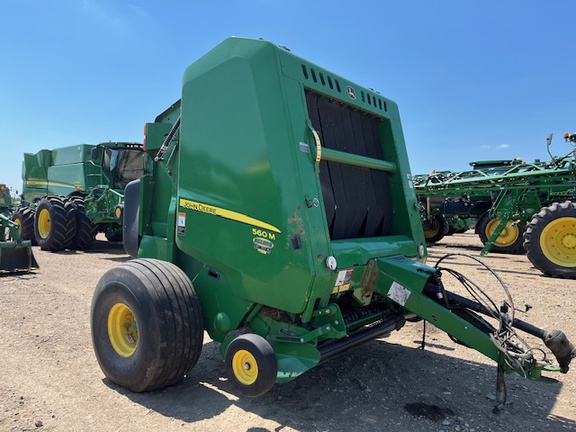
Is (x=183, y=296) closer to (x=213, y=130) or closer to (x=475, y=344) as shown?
(x=213, y=130)

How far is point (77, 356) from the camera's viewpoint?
3.85 metres

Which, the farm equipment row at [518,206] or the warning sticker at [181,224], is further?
the farm equipment row at [518,206]

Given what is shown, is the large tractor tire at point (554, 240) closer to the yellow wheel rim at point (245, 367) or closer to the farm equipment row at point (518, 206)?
the farm equipment row at point (518, 206)

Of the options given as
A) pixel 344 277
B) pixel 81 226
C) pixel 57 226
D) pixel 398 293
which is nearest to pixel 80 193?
pixel 81 226

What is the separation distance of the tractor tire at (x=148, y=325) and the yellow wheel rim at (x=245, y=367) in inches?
17.3

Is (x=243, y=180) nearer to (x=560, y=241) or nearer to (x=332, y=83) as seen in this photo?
(x=332, y=83)

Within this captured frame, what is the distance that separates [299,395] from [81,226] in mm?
9831

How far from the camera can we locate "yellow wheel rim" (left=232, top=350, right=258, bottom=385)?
2.61m

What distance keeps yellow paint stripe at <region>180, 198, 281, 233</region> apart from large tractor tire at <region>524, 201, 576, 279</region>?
7.31m

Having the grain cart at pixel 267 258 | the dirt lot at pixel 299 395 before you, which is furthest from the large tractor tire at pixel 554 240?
the grain cart at pixel 267 258

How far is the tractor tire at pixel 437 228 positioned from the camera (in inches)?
576

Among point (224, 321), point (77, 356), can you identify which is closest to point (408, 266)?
point (224, 321)

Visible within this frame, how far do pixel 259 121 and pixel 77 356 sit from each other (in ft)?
8.88

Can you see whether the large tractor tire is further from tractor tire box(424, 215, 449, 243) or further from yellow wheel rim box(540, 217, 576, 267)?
tractor tire box(424, 215, 449, 243)
